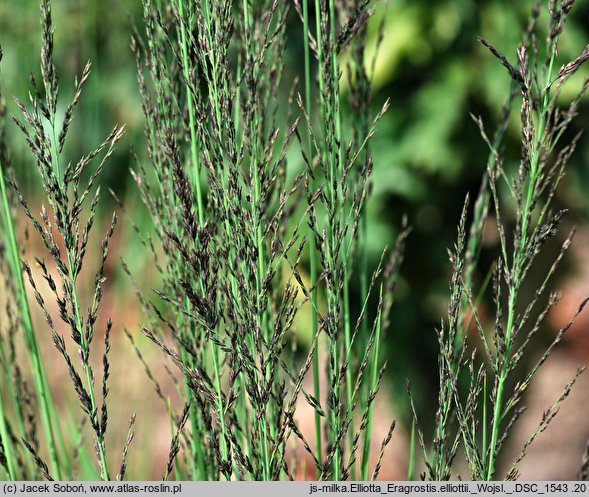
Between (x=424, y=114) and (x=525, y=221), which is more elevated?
(x=424, y=114)

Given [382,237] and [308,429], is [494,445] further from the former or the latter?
[308,429]

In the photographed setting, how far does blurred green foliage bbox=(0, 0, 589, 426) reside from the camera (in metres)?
2.07

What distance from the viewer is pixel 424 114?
2121 millimetres

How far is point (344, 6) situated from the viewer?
1.00m

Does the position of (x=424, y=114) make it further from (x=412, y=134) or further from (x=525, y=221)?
(x=525, y=221)

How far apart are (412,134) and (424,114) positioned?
0.07 meters

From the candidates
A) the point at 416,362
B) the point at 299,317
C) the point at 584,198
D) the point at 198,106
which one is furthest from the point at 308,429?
the point at 198,106

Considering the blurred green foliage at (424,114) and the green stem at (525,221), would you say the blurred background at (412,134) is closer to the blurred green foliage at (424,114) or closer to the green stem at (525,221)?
the blurred green foliage at (424,114)

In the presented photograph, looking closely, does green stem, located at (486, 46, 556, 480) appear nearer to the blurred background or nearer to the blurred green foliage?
the blurred background

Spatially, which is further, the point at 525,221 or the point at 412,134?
the point at 412,134

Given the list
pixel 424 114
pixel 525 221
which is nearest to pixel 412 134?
pixel 424 114

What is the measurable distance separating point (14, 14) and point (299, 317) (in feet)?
3.84
